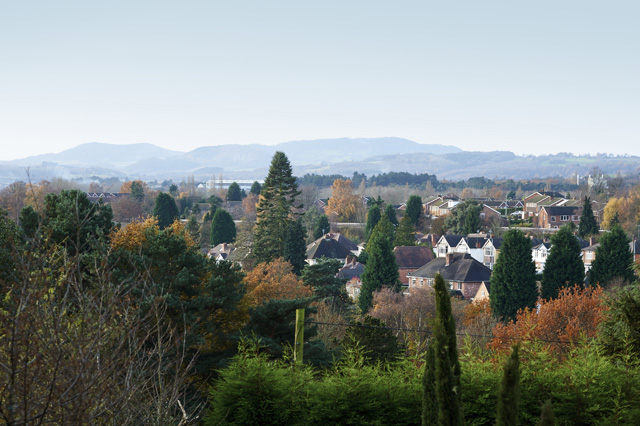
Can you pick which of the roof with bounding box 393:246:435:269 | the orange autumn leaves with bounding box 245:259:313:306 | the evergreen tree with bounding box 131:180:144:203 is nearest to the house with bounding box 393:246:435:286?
the roof with bounding box 393:246:435:269

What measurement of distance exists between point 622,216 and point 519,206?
29.7 meters

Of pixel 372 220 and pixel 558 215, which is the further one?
pixel 558 215

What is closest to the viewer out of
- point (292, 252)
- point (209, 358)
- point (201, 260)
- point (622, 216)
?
point (209, 358)

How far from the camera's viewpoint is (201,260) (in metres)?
17.9

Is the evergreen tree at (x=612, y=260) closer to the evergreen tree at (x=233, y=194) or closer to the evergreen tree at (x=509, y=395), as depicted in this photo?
the evergreen tree at (x=509, y=395)

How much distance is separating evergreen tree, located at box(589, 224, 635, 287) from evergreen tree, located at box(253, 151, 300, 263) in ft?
60.2

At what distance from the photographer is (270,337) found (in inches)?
634

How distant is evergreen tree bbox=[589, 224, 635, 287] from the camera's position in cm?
3419

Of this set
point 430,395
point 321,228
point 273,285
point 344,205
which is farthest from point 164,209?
point 430,395

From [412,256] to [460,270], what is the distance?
314 inches

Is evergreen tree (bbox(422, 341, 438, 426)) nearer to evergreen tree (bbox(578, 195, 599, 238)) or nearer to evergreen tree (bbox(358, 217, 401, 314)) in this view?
evergreen tree (bbox(358, 217, 401, 314))

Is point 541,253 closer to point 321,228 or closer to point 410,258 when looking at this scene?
point 410,258

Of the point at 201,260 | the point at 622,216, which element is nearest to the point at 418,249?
the point at 622,216

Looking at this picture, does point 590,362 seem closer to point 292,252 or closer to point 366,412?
point 366,412
